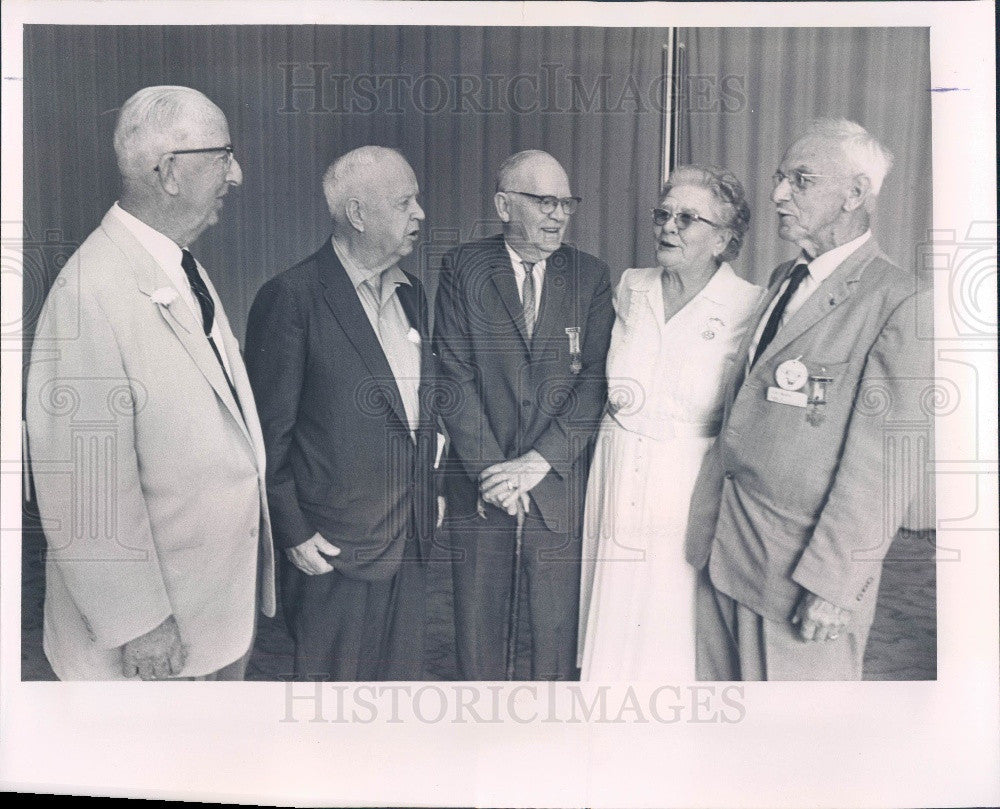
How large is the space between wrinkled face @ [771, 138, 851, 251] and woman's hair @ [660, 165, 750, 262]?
0.39 ft

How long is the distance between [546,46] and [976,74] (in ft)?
4.97

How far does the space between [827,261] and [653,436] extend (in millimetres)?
848

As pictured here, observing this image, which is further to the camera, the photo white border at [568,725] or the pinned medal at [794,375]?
the photo white border at [568,725]

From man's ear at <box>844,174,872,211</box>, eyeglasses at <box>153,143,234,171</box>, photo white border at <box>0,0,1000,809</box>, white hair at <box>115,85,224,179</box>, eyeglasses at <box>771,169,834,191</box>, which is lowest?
photo white border at <box>0,0,1000,809</box>

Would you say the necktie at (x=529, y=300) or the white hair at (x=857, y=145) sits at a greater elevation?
the white hair at (x=857, y=145)

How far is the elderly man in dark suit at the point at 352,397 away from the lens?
11.9ft

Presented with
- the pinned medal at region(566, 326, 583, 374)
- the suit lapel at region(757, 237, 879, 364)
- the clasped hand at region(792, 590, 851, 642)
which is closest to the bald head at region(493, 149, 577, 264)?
the pinned medal at region(566, 326, 583, 374)

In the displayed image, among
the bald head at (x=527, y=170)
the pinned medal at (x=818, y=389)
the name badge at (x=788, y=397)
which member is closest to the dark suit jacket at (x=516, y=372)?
the bald head at (x=527, y=170)

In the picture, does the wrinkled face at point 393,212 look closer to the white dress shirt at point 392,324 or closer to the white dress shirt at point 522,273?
the white dress shirt at point 392,324

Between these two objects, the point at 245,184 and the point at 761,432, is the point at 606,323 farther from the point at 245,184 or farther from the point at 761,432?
the point at 245,184

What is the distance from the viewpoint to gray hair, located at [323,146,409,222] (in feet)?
12.0

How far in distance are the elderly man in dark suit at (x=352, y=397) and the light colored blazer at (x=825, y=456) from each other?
40.5 inches

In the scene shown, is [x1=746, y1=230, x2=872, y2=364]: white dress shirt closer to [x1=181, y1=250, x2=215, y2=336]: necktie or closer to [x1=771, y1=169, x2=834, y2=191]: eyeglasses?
[x1=771, y1=169, x2=834, y2=191]: eyeglasses

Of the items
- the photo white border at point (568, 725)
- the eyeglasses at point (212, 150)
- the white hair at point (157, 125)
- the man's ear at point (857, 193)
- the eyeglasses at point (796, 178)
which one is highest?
the white hair at point (157, 125)
